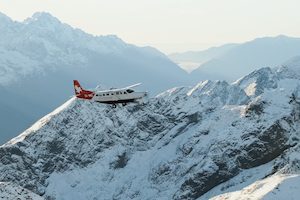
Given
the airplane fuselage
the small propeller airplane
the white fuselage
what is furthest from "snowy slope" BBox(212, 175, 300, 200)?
the white fuselage

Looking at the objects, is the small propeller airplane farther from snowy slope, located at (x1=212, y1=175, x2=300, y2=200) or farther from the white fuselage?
snowy slope, located at (x1=212, y1=175, x2=300, y2=200)

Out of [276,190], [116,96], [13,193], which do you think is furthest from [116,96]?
[276,190]

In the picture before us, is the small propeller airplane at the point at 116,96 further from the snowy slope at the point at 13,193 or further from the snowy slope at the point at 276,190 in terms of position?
the snowy slope at the point at 276,190

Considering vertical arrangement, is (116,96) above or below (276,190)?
above

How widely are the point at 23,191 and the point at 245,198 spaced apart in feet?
165

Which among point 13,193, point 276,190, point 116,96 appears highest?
point 116,96

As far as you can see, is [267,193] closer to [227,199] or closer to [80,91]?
[227,199]

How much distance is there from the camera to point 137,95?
154 m

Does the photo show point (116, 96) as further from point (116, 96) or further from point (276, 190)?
point (276, 190)

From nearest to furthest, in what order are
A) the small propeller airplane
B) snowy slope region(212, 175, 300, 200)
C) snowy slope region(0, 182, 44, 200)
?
snowy slope region(212, 175, 300, 200) < snowy slope region(0, 182, 44, 200) < the small propeller airplane

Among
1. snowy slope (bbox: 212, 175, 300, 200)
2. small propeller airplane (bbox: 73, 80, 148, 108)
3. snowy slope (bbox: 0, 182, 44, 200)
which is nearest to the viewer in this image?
snowy slope (bbox: 212, 175, 300, 200)

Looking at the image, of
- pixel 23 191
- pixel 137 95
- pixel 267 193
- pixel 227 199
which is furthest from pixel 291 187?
pixel 23 191

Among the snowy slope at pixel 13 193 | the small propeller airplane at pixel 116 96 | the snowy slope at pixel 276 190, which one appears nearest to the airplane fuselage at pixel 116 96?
the small propeller airplane at pixel 116 96

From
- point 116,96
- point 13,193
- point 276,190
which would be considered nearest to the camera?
point 276,190
